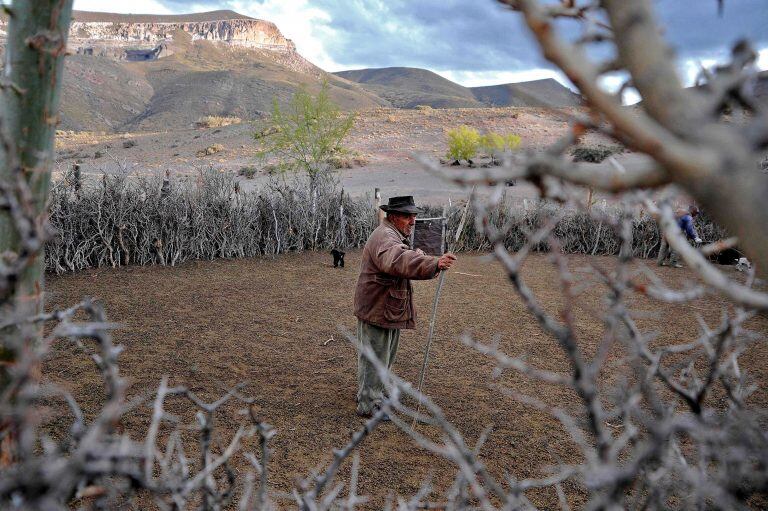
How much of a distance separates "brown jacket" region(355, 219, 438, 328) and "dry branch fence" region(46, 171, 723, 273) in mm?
4618

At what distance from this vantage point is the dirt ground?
457 centimetres

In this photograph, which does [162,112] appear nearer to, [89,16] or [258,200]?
→ [258,200]

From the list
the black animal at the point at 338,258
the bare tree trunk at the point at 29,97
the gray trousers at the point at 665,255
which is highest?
the bare tree trunk at the point at 29,97

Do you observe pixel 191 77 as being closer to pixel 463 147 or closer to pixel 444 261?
pixel 463 147

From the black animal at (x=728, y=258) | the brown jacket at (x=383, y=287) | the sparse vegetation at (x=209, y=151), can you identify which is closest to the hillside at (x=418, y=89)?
the sparse vegetation at (x=209, y=151)

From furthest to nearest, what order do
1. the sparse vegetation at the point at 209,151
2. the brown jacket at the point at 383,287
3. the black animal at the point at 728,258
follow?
the sparse vegetation at the point at 209,151 < the black animal at the point at 728,258 < the brown jacket at the point at 383,287

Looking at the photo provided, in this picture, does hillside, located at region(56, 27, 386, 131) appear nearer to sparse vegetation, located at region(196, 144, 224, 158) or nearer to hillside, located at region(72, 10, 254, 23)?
sparse vegetation, located at region(196, 144, 224, 158)

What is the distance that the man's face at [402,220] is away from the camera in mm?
5039

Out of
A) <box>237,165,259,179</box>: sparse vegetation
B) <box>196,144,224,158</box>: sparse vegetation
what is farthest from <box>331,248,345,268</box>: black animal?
<box>196,144,224,158</box>: sparse vegetation

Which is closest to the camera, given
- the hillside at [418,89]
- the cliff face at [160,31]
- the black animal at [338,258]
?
the black animal at [338,258]

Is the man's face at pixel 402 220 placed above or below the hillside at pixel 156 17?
below

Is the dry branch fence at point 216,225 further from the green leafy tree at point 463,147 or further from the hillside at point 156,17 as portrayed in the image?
the hillside at point 156,17

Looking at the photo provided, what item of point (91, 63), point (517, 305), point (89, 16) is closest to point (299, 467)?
point (517, 305)

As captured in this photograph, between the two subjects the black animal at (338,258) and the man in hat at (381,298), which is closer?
the man in hat at (381,298)
